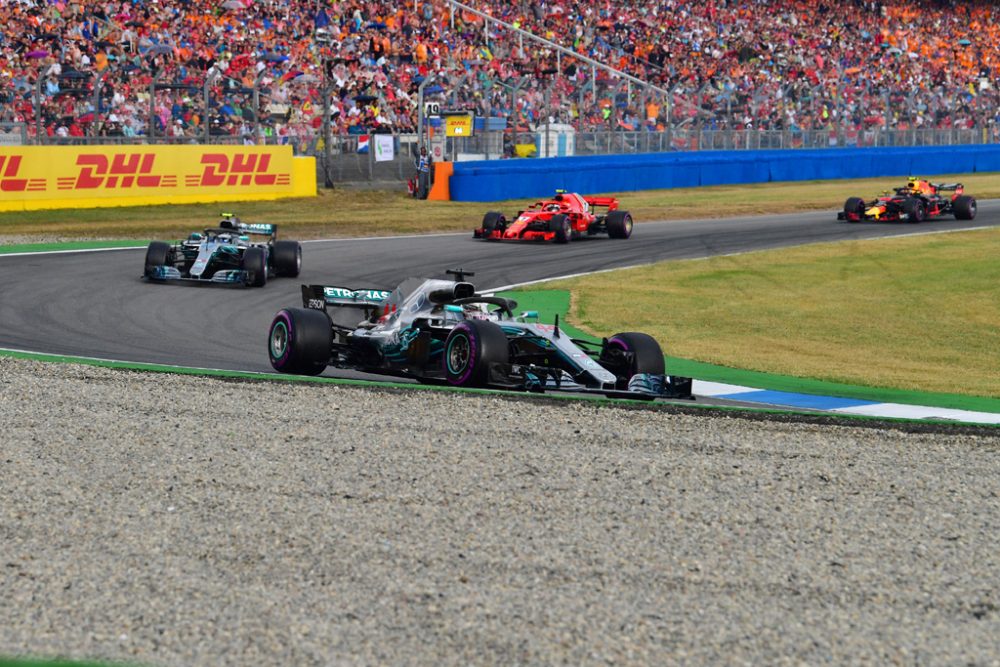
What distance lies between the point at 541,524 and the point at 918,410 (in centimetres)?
531

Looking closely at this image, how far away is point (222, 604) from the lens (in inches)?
216

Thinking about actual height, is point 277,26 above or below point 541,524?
above

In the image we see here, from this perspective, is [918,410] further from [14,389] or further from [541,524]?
[14,389]

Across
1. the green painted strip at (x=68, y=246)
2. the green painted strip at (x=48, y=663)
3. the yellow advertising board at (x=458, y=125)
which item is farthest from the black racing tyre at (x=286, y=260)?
the yellow advertising board at (x=458, y=125)

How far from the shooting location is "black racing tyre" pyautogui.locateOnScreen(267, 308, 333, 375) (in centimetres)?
1138

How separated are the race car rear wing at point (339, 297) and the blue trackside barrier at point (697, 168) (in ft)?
68.7

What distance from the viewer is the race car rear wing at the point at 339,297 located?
1224 centimetres

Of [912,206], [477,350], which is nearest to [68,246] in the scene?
[477,350]

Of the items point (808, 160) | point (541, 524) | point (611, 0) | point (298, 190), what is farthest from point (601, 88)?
point (541, 524)

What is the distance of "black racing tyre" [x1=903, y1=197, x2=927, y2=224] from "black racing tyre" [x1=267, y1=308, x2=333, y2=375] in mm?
20906

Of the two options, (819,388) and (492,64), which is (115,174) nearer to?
(492,64)

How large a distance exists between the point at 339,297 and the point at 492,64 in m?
26.5

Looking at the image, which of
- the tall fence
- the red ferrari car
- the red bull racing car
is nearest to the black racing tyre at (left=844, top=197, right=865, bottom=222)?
the red bull racing car

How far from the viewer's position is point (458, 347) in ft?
34.6
